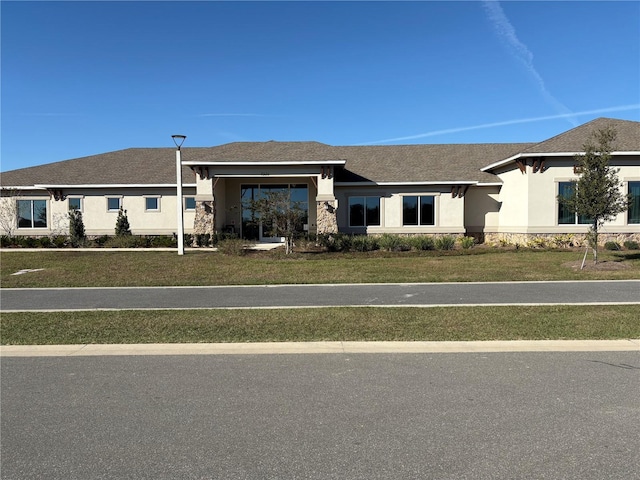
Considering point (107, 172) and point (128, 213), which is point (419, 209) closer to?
point (128, 213)

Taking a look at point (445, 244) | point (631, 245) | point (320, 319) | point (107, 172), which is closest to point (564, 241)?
point (631, 245)

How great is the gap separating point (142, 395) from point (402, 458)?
276 centimetres

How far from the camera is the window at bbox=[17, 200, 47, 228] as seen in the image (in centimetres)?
2642

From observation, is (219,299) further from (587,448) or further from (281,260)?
(587,448)

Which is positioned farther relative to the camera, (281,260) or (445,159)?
(445,159)

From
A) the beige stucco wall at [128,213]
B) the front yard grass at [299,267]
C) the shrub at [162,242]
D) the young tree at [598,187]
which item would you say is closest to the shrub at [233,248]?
the front yard grass at [299,267]

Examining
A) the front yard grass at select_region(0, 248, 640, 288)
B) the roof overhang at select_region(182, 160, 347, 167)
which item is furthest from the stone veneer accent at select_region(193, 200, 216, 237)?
the front yard grass at select_region(0, 248, 640, 288)

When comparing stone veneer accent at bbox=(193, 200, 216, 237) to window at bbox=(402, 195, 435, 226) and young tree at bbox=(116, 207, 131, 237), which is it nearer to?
young tree at bbox=(116, 207, 131, 237)

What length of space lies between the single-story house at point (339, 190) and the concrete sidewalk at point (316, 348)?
1639 centimetres

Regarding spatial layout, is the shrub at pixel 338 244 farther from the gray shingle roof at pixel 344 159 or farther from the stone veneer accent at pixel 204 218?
the stone veneer accent at pixel 204 218

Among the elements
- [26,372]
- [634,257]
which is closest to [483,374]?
[26,372]

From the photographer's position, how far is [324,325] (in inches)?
291

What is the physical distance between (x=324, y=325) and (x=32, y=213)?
25.9 m

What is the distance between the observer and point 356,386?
15.7 ft
